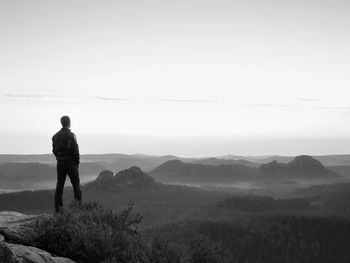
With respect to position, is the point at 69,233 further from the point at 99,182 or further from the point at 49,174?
the point at 49,174

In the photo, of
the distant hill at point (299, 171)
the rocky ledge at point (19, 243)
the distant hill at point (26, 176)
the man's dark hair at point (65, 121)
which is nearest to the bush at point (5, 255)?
the rocky ledge at point (19, 243)

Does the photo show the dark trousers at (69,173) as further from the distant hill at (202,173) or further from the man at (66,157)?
the distant hill at (202,173)

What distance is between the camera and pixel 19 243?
432 inches

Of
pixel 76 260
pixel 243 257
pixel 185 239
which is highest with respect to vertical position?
pixel 76 260

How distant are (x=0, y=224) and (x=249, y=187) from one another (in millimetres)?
148631

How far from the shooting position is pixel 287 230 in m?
69.8

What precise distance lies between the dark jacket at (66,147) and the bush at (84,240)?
3143 millimetres

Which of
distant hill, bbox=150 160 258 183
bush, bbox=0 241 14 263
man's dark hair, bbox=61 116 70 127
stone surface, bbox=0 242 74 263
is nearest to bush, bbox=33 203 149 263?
stone surface, bbox=0 242 74 263

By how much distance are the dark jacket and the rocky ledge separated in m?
2.65

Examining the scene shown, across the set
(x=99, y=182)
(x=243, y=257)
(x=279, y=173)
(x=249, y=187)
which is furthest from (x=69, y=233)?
(x=279, y=173)

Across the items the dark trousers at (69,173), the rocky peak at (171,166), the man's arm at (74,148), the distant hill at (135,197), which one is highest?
the man's arm at (74,148)

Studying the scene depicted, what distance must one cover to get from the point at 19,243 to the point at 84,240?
2.00m

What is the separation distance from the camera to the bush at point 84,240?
408 inches

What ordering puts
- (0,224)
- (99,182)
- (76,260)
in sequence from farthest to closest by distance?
(99,182) → (0,224) → (76,260)
